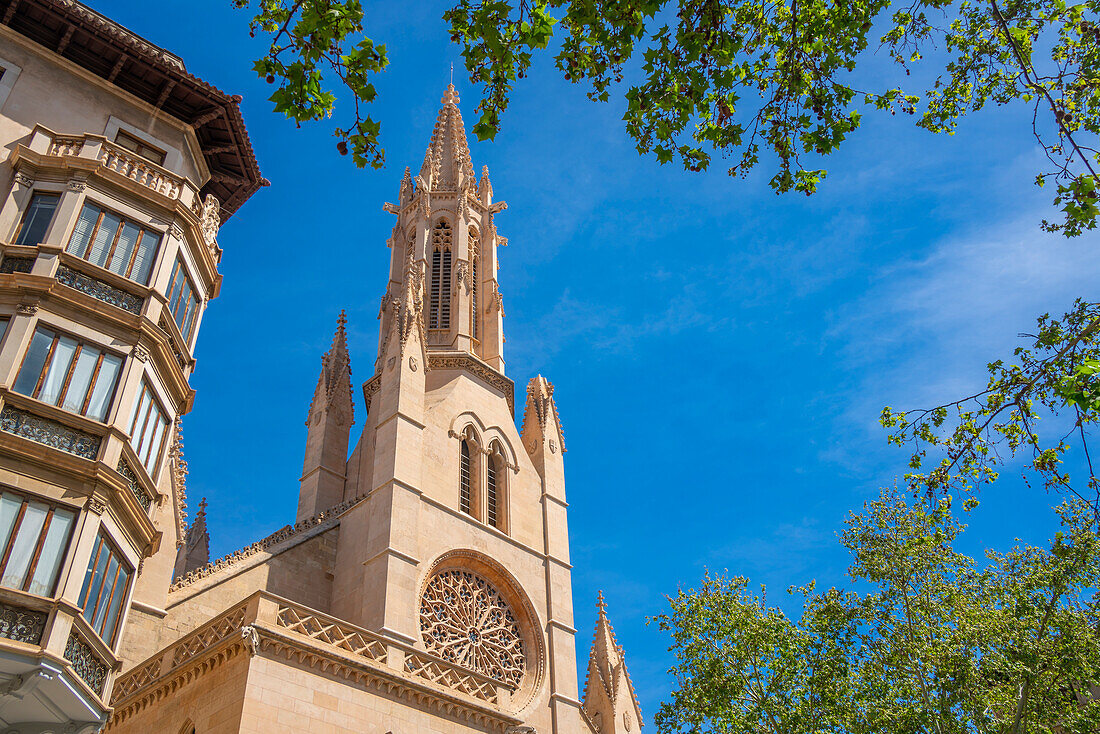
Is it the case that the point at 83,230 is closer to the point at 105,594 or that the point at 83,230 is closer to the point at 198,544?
the point at 105,594

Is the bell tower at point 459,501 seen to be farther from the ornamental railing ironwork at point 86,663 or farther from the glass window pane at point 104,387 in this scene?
the glass window pane at point 104,387

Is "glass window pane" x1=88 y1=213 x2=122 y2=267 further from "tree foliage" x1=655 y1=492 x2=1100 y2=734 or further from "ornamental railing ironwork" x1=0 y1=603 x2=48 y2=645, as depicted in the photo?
"tree foliage" x1=655 y1=492 x2=1100 y2=734

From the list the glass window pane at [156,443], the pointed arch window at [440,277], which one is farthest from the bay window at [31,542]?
the pointed arch window at [440,277]

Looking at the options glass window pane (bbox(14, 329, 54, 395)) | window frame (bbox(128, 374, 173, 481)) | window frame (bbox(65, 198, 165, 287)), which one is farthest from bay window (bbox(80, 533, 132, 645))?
window frame (bbox(65, 198, 165, 287))

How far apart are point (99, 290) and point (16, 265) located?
120 centimetres

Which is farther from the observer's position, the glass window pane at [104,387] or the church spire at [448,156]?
the church spire at [448,156]

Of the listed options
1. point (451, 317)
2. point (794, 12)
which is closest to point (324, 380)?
point (451, 317)

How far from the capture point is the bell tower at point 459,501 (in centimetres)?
2555

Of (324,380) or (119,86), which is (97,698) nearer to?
(119,86)

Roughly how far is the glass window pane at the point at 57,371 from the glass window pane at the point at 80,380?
118mm

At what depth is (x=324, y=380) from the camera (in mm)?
35500

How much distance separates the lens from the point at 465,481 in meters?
31.2

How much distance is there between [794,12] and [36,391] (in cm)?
1114

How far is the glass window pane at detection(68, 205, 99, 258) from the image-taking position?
Result: 1423 cm
